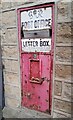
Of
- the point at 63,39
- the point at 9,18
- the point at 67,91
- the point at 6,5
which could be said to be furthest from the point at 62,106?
the point at 6,5

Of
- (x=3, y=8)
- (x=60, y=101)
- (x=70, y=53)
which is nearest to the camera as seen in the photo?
(x=70, y=53)

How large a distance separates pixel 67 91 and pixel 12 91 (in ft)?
3.50

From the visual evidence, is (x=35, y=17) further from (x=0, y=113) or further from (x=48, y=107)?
(x=0, y=113)

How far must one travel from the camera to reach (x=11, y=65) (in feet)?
9.34

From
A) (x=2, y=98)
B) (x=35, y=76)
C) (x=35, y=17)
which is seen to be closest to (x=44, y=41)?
(x=35, y=17)

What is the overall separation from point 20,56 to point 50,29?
697 millimetres

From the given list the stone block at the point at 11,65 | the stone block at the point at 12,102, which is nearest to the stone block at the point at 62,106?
the stone block at the point at 12,102

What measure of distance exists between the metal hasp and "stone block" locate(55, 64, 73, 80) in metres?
0.10

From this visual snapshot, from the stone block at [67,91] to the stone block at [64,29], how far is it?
2.20 feet

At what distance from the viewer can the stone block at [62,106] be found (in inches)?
90.8

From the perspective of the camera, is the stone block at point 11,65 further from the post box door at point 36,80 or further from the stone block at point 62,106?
the stone block at point 62,106

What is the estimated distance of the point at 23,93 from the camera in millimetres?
2777

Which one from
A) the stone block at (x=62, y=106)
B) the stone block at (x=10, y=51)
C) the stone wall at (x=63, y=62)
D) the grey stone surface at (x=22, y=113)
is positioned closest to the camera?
the stone wall at (x=63, y=62)

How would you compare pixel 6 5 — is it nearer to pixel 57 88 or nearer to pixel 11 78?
pixel 11 78
